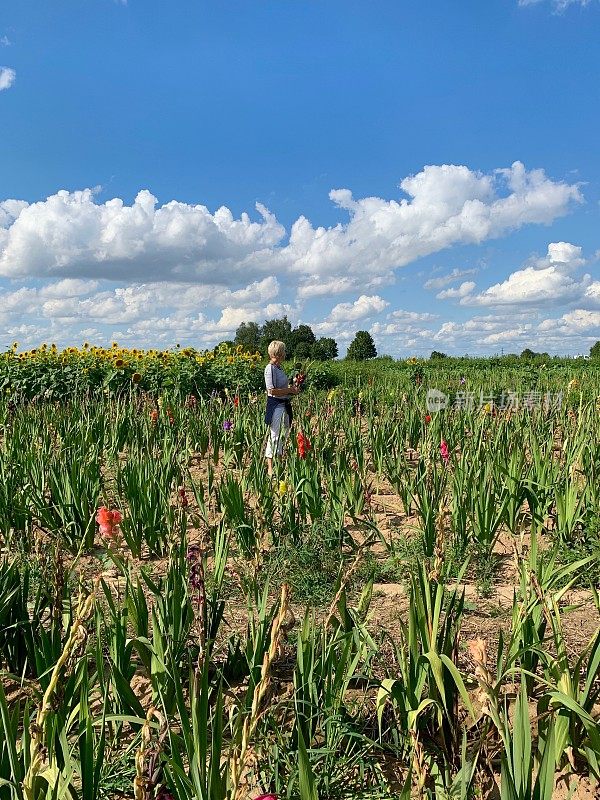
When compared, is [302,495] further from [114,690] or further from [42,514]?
[114,690]

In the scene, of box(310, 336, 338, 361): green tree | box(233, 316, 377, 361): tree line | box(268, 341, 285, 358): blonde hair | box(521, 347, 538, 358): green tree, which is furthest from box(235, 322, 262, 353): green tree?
box(268, 341, 285, 358): blonde hair

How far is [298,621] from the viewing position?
2.81 metres

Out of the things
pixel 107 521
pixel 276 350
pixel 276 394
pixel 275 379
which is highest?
pixel 276 350

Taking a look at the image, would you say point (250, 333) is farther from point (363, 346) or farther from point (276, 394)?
point (276, 394)

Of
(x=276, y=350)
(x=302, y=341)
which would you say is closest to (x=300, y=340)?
(x=302, y=341)

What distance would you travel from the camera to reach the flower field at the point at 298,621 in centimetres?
146

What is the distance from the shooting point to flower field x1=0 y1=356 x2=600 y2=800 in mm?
1465

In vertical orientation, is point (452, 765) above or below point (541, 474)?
below

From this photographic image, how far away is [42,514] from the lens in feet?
12.5

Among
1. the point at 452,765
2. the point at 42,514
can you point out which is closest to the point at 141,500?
the point at 42,514

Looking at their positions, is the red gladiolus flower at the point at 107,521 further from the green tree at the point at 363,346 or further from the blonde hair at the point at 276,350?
the green tree at the point at 363,346

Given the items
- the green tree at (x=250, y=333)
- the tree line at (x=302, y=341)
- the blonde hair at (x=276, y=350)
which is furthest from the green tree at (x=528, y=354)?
the green tree at (x=250, y=333)

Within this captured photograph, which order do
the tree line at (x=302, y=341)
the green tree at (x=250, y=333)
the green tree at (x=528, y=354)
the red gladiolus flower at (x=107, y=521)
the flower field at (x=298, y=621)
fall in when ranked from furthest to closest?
the green tree at (x=250, y=333)
the tree line at (x=302, y=341)
the green tree at (x=528, y=354)
the red gladiolus flower at (x=107, y=521)
the flower field at (x=298, y=621)

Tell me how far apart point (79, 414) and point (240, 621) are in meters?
4.36
